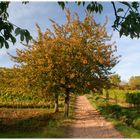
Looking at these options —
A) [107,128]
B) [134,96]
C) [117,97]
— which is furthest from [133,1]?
[117,97]

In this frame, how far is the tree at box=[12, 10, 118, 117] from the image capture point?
2119cm

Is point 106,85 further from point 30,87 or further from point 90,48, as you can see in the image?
point 30,87

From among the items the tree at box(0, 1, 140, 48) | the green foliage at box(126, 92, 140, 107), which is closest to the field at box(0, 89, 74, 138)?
the green foliage at box(126, 92, 140, 107)

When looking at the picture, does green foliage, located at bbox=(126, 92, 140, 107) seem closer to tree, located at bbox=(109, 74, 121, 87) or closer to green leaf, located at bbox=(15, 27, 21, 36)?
tree, located at bbox=(109, 74, 121, 87)

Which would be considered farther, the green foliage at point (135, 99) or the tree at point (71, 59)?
the green foliage at point (135, 99)

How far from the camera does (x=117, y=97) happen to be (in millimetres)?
46719

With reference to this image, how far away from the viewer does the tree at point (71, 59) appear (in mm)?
21188

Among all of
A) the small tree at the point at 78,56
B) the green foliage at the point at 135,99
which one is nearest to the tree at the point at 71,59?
the small tree at the point at 78,56

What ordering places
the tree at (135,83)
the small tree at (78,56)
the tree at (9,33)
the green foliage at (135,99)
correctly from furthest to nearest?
the tree at (135,83) → the green foliage at (135,99) → the small tree at (78,56) → the tree at (9,33)

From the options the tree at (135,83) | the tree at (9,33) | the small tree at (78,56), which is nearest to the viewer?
the tree at (9,33)

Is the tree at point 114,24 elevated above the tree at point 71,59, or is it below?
below

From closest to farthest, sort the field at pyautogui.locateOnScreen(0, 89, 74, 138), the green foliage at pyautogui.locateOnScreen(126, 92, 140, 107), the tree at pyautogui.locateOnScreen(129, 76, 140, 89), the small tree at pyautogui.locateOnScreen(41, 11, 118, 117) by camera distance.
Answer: the field at pyautogui.locateOnScreen(0, 89, 74, 138)
the small tree at pyautogui.locateOnScreen(41, 11, 118, 117)
the green foliage at pyautogui.locateOnScreen(126, 92, 140, 107)
the tree at pyautogui.locateOnScreen(129, 76, 140, 89)

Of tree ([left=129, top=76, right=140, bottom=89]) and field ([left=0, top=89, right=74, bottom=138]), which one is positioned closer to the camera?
field ([left=0, top=89, right=74, bottom=138])

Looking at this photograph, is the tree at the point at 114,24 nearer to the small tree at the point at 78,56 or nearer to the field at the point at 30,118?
the field at the point at 30,118
